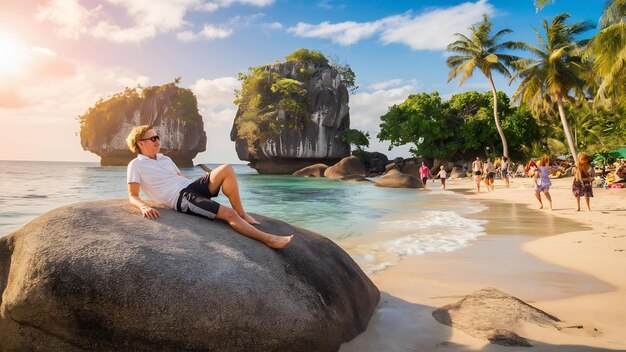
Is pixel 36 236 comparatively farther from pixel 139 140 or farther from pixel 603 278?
pixel 603 278

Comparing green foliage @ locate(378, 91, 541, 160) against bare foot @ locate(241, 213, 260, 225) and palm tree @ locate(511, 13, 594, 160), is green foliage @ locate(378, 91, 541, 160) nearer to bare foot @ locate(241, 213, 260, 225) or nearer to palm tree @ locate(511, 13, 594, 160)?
palm tree @ locate(511, 13, 594, 160)

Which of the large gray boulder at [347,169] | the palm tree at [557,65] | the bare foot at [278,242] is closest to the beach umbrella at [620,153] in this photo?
the palm tree at [557,65]

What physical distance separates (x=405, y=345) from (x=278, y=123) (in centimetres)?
4717

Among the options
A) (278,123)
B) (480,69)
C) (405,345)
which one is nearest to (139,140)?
(405,345)

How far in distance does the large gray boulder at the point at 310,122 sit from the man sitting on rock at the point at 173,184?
4644 centimetres

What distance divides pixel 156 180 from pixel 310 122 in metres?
48.0

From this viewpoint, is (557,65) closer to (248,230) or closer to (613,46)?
(613,46)

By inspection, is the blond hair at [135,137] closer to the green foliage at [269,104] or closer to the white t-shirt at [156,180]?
the white t-shirt at [156,180]

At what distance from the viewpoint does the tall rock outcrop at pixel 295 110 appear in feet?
164

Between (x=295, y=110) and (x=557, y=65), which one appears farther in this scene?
(x=295, y=110)

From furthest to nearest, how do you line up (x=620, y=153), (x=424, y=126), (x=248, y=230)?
(x=424, y=126) → (x=620, y=153) → (x=248, y=230)

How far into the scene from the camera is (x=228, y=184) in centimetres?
392

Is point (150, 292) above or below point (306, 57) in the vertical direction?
below

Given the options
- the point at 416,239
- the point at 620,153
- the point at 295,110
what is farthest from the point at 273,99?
the point at 416,239
